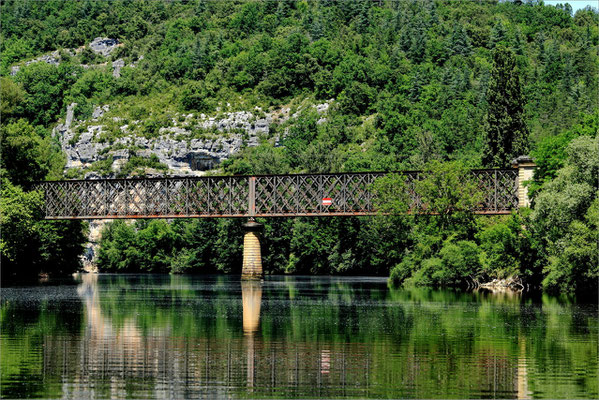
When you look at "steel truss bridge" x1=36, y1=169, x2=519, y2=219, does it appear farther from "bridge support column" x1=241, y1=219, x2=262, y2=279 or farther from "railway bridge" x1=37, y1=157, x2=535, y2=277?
"bridge support column" x1=241, y1=219, x2=262, y2=279

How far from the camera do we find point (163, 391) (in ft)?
86.0

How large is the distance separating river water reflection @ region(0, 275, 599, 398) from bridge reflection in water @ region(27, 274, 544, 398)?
4cm

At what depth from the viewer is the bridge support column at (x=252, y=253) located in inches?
3962

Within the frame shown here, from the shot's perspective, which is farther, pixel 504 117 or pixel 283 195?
pixel 504 117

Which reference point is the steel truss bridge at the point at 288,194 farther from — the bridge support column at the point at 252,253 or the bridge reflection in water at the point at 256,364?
the bridge reflection in water at the point at 256,364

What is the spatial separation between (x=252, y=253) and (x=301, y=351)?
222 feet

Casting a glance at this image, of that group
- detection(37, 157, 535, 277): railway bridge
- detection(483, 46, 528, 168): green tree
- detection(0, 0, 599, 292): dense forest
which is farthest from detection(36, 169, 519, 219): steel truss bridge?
detection(483, 46, 528, 168): green tree

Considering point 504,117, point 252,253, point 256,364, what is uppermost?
point 504,117

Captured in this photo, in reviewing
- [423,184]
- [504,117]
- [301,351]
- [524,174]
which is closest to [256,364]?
[301,351]

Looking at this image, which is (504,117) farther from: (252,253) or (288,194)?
(252,253)

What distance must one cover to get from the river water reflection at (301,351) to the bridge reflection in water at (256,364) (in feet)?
0.12

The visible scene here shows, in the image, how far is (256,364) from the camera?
30578 millimetres

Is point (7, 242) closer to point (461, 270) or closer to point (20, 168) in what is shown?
point (20, 168)

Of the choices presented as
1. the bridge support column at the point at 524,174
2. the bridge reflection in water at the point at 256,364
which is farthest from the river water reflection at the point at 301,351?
the bridge support column at the point at 524,174
